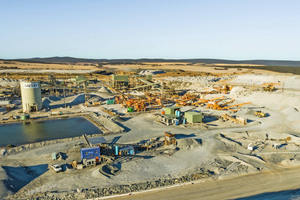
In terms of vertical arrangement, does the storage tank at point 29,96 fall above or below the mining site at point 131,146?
above

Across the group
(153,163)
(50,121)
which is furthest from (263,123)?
(50,121)

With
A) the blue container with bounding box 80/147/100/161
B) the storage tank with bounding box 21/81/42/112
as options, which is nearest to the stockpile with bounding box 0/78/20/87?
the storage tank with bounding box 21/81/42/112

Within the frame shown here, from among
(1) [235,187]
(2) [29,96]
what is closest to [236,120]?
(1) [235,187]

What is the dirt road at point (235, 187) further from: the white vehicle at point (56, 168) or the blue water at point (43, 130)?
the blue water at point (43, 130)

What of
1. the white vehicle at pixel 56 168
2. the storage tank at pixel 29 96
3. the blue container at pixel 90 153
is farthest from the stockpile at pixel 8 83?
the blue container at pixel 90 153

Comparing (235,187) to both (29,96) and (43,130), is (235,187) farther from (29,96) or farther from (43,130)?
(29,96)

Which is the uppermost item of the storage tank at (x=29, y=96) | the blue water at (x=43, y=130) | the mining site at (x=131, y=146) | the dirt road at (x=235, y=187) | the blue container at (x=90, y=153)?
the storage tank at (x=29, y=96)
